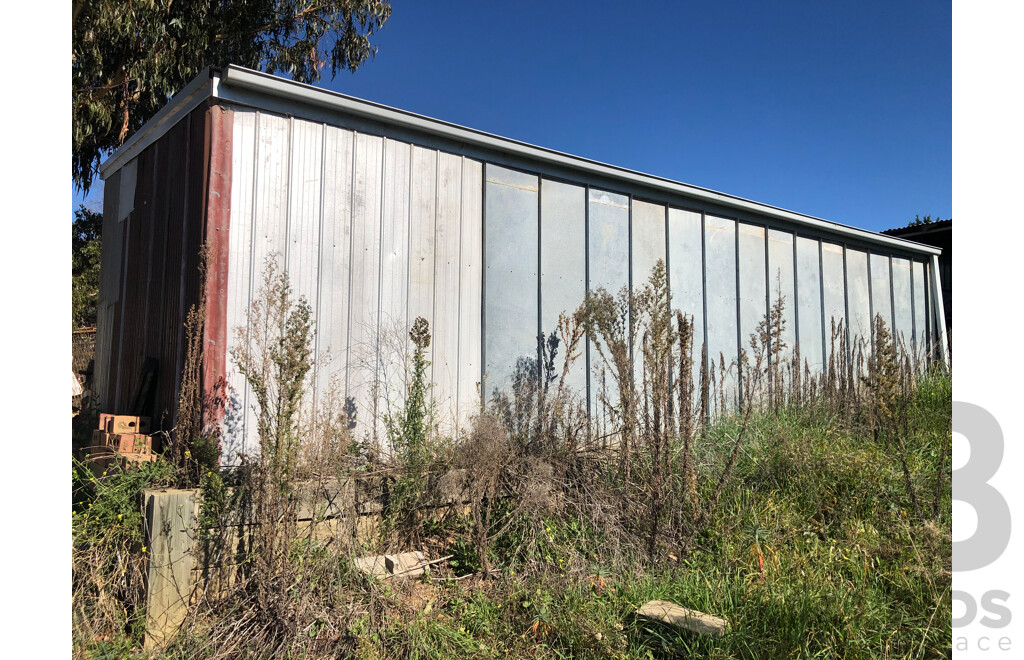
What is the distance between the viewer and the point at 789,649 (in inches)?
111

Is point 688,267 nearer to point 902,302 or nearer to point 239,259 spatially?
point 239,259

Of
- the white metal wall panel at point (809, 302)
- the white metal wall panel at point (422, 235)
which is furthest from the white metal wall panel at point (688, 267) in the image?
the white metal wall panel at point (422, 235)

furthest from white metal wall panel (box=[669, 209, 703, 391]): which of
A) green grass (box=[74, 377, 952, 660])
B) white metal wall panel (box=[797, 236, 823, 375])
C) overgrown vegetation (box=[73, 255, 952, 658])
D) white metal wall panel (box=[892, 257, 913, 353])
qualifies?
white metal wall panel (box=[892, 257, 913, 353])

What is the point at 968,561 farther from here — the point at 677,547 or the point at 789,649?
the point at 677,547

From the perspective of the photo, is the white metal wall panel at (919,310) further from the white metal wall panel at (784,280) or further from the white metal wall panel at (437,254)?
the white metal wall panel at (437,254)

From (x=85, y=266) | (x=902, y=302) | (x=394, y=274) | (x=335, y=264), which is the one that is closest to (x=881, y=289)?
(x=902, y=302)

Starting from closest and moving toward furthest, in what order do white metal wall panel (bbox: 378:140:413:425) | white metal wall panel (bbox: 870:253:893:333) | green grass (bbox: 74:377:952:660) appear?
green grass (bbox: 74:377:952:660), white metal wall panel (bbox: 378:140:413:425), white metal wall panel (bbox: 870:253:893:333)

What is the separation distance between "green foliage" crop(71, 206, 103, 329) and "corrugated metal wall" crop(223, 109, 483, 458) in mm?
9389

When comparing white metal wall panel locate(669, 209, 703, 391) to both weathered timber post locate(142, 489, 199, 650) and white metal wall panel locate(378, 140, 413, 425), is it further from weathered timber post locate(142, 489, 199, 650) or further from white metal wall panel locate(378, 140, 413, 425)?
weathered timber post locate(142, 489, 199, 650)

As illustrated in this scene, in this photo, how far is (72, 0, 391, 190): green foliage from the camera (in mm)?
9305

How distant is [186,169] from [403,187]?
156 centimetres

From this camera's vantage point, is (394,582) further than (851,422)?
No

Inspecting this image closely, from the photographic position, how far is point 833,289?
27.5ft

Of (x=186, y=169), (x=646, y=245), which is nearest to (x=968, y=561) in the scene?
(x=646, y=245)
